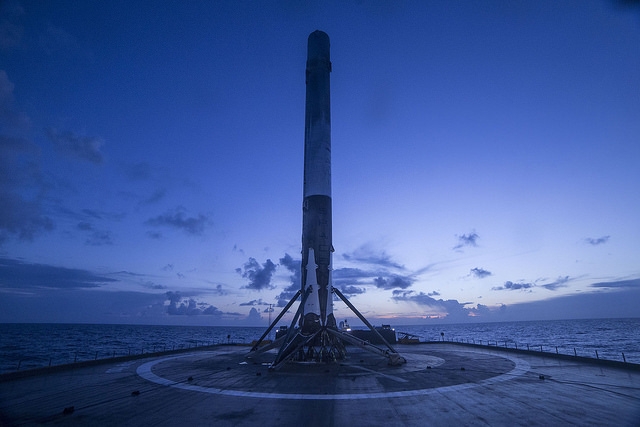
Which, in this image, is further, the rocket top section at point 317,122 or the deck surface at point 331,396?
the rocket top section at point 317,122

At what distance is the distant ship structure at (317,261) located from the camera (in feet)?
84.3

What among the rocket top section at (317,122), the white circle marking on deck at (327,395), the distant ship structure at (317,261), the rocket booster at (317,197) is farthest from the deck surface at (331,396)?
the rocket top section at (317,122)

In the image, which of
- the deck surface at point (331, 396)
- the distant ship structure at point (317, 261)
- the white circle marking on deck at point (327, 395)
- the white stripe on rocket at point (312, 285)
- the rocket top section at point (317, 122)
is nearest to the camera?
the deck surface at point (331, 396)

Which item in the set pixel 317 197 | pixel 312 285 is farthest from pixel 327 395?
pixel 317 197

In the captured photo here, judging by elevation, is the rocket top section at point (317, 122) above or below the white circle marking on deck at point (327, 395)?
above

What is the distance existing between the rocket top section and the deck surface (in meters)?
15.4

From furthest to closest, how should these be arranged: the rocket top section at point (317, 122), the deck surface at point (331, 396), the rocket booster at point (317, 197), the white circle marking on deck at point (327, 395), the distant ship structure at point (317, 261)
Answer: the rocket top section at point (317, 122)
the rocket booster at point (317, 197)
the distant ship structure at point (317, 261)
the white circle marking on deck at point (327, 395)
the deck surface at point (331, 396)

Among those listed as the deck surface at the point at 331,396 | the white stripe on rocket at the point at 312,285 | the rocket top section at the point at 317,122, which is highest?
the rocket top section at the point at 317,122

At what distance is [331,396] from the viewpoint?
1577 centimetres

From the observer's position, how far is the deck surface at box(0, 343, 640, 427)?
12.4 meters

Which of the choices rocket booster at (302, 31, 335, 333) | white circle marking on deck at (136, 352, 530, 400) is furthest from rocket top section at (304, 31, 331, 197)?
white circle marking on deck at (136, 352, 530, 400)

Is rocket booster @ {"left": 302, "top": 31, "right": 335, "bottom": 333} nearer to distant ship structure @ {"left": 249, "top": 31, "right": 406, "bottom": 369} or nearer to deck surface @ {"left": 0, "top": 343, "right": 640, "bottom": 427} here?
distant ship structure @ {"left": 249, "top": 31, "right": 406, "bottom": 369}

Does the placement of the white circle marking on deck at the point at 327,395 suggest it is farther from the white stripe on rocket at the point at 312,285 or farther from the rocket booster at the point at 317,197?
the white stripe on rocket at the point at 312,285

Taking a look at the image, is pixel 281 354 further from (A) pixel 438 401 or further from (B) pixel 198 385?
(A) pixel 438 401
